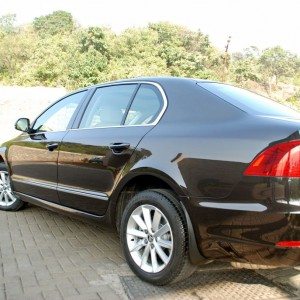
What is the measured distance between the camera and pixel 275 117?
302 cm

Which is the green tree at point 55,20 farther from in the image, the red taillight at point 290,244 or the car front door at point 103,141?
the red taillight at point 290,244

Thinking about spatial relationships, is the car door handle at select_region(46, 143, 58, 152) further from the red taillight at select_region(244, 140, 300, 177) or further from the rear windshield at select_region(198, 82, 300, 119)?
the red taillight at select_region(244, 140, 300, 177)

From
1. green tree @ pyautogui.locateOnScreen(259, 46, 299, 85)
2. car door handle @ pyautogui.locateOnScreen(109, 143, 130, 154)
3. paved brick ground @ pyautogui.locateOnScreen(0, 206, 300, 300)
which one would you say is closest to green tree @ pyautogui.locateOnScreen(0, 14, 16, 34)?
green tree @ pyautogui.locateOnScreen(259, 46, 299, 85)

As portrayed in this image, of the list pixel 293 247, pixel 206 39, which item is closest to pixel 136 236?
pixel 293 247

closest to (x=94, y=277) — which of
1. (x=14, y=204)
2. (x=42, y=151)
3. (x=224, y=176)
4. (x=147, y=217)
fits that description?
(x=147, y=217)

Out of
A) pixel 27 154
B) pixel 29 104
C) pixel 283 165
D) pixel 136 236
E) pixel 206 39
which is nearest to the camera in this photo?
pixel 283 165

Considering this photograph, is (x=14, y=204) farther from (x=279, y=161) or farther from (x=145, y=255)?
(x=279, y=161)

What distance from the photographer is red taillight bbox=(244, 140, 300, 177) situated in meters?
2.58

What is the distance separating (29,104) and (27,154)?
561 inches

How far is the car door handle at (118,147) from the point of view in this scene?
353 centimetres

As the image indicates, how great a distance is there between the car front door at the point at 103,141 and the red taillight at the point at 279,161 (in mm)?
1065

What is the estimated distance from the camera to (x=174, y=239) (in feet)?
10.0

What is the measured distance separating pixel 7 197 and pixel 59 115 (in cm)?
166

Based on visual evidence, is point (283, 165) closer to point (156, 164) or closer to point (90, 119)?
point (156, 164)
